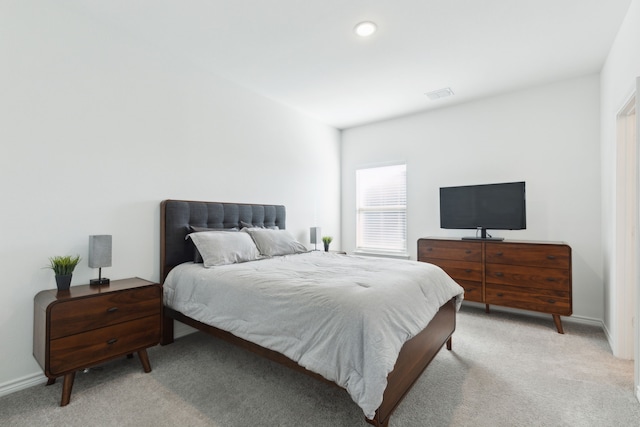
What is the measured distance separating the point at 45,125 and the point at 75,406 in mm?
1933

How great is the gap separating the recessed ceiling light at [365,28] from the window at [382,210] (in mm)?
2411

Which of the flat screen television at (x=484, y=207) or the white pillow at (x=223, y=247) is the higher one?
the flat screen television at (x=484, y=207)

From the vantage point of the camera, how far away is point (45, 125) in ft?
7.25

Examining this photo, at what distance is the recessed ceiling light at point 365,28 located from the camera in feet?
8.16

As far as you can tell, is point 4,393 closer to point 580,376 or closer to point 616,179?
point 580,376

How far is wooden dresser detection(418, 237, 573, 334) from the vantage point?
304cm

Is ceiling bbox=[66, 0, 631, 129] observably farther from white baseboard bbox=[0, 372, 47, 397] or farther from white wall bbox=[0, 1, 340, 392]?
white baseboard bbox=[0, 372, 47, 397]

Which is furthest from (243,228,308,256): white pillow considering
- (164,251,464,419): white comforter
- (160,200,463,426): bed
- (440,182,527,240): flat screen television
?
(440,182,527,240): flat screen television

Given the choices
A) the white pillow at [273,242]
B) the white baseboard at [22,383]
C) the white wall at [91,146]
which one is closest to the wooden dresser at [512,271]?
the white pillow at [273,242]

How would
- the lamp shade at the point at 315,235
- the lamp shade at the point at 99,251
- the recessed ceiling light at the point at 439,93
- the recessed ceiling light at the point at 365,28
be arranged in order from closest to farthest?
the lamp shade at the point at 99,251
the recessed ceiling light at the point at 365,28
the recessed ceiling light at the point at 439,93
the lamp shade at the point at 315,235

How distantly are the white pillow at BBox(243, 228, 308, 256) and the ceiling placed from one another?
5.76ft

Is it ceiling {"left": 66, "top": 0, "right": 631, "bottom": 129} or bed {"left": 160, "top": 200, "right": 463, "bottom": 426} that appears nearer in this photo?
bed {"left": 160, "top": 200, "right": 463, "bottom": 426}

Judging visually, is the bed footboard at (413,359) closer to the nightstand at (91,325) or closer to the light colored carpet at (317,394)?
the light colored carpet at (317,394)

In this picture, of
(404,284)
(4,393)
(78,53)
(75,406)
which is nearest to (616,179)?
(404,284)
